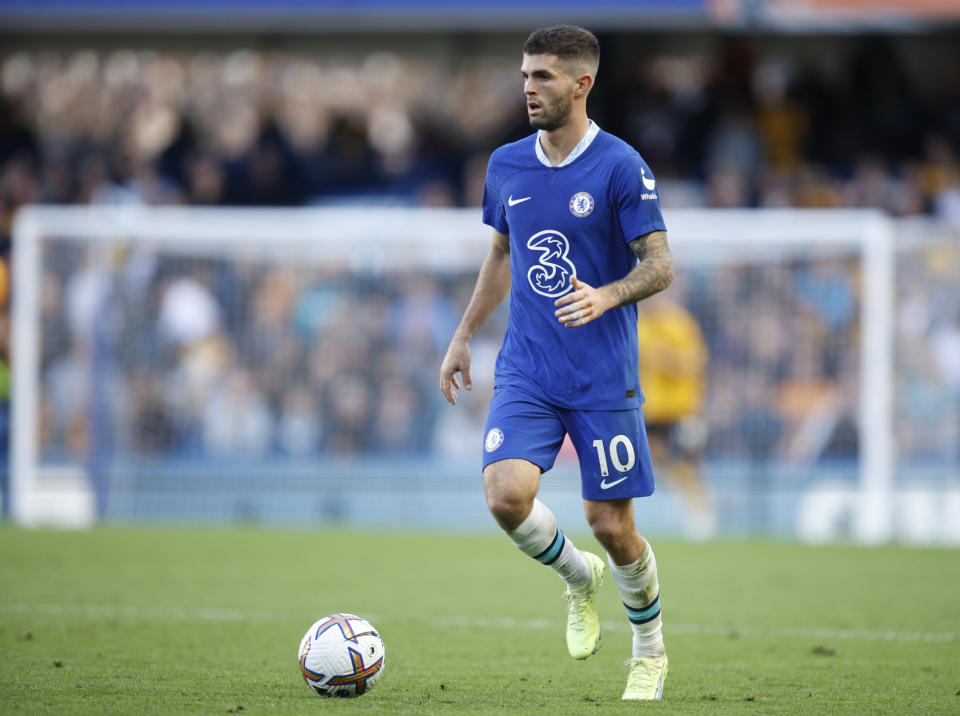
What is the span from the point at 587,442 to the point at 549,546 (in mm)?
493

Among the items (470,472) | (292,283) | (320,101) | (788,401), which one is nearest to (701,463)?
(788,401)

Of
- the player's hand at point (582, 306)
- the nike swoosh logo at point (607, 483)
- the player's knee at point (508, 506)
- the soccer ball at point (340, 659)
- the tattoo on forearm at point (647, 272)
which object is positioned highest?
the tattoo on forearm at point (647, 272)

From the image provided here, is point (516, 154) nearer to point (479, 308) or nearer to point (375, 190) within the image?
point (479, 308)

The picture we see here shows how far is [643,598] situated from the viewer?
5906 mm

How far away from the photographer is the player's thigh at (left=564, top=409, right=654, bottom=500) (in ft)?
18.8

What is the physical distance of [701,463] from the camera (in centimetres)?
1489

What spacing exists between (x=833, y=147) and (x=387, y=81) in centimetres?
684

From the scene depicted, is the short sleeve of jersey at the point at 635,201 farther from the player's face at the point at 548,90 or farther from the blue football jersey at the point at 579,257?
the player's face at the point at 548,90

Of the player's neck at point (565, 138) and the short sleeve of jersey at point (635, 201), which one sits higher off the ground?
the player's neck at point (565, 138)

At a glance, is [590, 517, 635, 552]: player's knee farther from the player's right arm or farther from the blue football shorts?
the player's right arm

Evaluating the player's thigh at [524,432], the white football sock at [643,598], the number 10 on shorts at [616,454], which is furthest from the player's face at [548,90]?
the white football sock at [643,598]

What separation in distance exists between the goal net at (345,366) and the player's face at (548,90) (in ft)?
30.5

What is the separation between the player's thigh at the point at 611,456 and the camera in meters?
5.72

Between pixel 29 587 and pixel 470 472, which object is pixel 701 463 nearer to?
pixel 470 472
